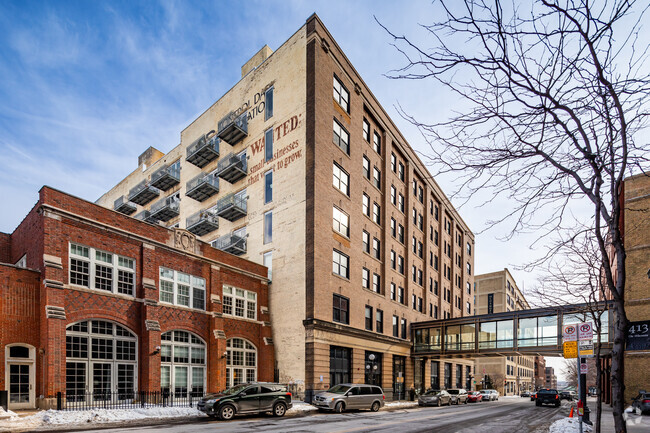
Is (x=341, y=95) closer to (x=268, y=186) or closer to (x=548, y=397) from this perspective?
(x=268, y=186)

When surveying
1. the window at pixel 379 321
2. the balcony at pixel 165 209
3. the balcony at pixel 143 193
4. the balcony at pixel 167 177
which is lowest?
the window at pixel 379 321

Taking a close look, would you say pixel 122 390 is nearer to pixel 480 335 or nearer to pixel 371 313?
pixel 371 313

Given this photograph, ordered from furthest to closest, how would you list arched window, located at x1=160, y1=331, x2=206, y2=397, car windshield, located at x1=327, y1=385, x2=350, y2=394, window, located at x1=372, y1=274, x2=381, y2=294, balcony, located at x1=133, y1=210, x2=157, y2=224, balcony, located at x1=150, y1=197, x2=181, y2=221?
balcony, located at x1=133, y1=210, x2=157, y2=224 < balcony, located at x1=150, y1=197, x2=181, y2=221 < window, located at x1=372, y1=274, x2=381, y2=294 < car windshield, located at x1=327, y1=385, x2=350, y2=394 < arched window, located at x1=160, y1=331, x2=206, y2=397

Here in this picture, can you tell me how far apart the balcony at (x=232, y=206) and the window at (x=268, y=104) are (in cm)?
710

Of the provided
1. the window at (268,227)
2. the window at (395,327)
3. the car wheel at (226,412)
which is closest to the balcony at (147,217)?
the window at (268,227)

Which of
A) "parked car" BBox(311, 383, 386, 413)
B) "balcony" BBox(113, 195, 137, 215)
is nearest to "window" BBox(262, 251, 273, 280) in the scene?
"parked car" BBox(311, 383, 386, 413)

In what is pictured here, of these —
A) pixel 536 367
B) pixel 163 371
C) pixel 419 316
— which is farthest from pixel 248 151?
pixel 536 367

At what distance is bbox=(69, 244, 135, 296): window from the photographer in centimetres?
2069

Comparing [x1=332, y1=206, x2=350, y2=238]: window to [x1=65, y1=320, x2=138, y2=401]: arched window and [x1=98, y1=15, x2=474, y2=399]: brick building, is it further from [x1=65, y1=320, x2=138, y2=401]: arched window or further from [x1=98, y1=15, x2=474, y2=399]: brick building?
[x1=65, y1=320, x2=138, y2=401]: arched window

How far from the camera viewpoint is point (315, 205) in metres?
30.8

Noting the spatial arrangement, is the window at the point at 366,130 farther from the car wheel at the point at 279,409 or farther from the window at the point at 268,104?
the car wheel at the point at 279,409

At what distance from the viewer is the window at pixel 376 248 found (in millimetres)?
39159

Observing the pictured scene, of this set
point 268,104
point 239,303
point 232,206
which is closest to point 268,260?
point 239,303

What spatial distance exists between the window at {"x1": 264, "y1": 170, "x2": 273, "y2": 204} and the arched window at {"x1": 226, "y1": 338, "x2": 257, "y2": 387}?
36.6 feet
